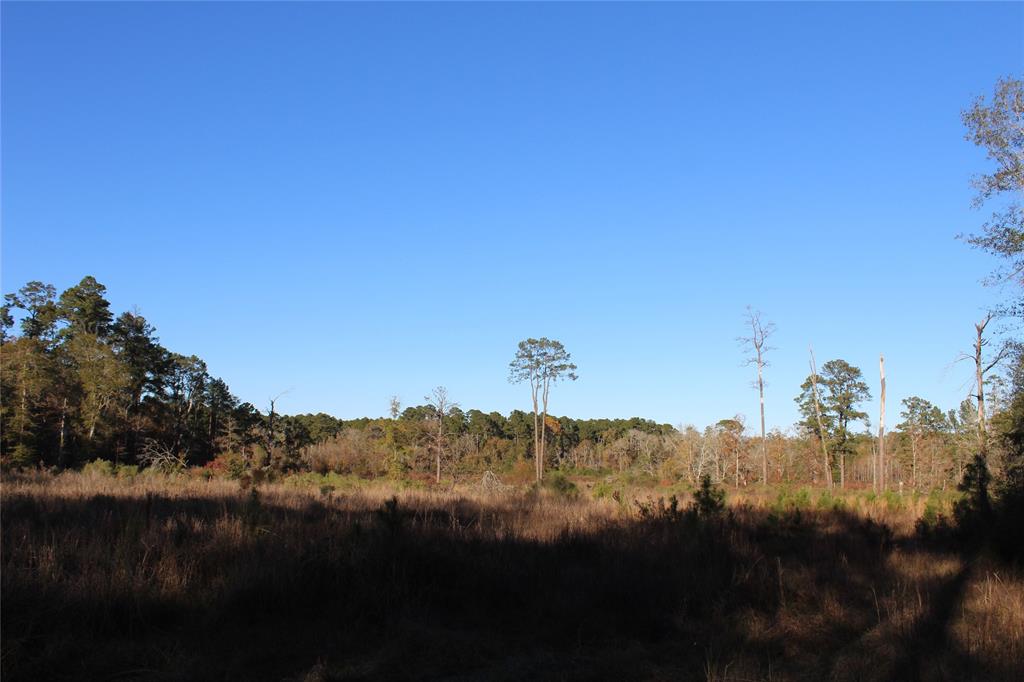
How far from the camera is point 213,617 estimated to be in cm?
527

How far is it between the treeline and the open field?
21681 millimetres

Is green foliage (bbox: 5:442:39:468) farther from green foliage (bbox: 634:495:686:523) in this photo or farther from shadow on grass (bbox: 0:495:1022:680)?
green foliage (bbox: 634:495:686:523)

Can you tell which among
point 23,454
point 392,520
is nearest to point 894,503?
point 392,520

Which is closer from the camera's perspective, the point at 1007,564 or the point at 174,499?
the point at 1007,564

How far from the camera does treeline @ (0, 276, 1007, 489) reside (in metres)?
36.0

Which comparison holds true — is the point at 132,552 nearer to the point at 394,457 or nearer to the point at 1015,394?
the point at 1015,394

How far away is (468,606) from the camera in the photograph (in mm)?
6324

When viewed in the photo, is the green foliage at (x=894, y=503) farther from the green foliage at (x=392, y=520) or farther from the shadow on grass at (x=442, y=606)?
the green foliage at (x=392, y=520)

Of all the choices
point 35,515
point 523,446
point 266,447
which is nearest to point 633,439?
point 523,446

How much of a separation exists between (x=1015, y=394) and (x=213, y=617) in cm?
1560

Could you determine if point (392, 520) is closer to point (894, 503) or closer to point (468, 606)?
point (468, 606)

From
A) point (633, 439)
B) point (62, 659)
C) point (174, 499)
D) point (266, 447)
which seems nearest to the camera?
point (62, 659)

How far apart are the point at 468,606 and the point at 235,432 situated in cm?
4885

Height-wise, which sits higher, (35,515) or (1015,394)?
(1015,394)
